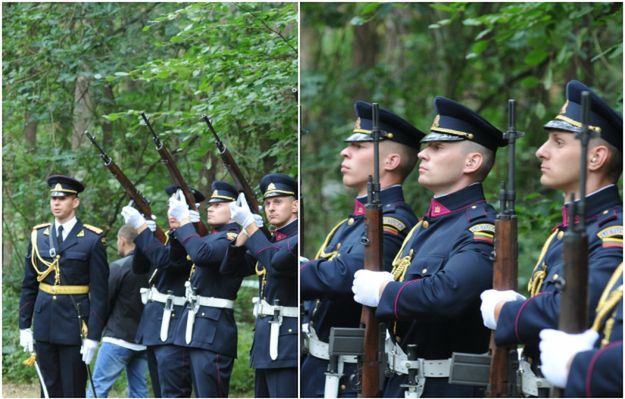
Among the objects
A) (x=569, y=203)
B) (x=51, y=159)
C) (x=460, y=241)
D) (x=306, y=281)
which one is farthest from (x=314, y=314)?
(x=569, y=203)

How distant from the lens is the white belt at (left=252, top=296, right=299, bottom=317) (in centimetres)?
495

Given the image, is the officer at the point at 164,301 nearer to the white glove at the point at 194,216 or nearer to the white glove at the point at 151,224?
the white glove at the point at 151,224

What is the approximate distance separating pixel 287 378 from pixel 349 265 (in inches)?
25.3

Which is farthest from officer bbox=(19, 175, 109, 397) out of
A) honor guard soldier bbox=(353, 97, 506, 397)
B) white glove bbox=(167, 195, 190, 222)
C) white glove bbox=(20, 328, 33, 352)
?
honor guard soldier bbox=(353, 97, 506, 397)

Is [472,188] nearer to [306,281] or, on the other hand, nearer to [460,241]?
[460,241]

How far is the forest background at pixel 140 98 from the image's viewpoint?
4.99m

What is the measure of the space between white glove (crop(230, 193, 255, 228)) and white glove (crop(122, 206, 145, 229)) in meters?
0.72

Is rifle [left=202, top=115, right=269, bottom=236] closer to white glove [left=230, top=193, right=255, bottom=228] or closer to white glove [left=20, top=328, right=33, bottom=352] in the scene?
white glove [left=230, top=193, right=255, bottom=228]

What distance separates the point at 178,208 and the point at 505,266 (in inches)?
79.1

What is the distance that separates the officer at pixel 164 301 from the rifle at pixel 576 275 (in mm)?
2644

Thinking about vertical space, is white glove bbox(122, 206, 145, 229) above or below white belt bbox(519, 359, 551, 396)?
above

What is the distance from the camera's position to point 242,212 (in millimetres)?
4879

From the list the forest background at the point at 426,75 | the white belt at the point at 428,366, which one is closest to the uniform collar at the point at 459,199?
the white belt at the point at 428,366

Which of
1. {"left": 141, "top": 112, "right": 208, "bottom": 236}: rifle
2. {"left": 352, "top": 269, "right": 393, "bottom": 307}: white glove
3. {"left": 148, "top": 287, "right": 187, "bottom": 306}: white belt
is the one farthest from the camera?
{"left": 148, "top": 287, "right": 187, "bottom": 306}: white belt
